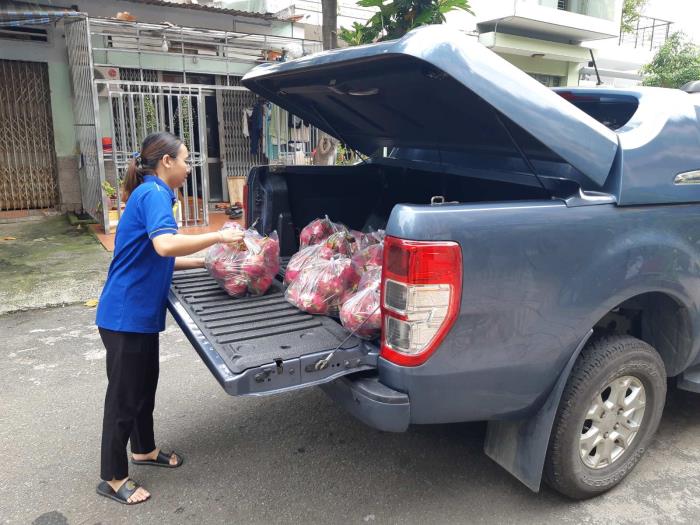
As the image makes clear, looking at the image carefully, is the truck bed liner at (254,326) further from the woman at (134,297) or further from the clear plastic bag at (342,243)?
the clear plastic bag at (342,243)

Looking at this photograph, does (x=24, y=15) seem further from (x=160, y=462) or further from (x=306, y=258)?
(x=160, y=462)

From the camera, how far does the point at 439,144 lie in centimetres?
350

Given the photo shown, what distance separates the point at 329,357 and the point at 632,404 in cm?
154

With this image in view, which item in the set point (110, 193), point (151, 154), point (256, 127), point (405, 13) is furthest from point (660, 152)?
point (256, 127)

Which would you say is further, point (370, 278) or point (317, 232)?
point (317, 232)

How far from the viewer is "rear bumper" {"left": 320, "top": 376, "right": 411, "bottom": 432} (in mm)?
2125

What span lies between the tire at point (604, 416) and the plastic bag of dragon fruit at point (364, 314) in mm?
880

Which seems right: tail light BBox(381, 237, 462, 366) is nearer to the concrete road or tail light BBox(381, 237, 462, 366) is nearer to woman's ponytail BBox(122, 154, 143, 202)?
the concrete road

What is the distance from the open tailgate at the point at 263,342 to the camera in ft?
6.94

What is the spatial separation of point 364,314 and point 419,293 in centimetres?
44

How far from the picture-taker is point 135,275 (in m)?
2.63

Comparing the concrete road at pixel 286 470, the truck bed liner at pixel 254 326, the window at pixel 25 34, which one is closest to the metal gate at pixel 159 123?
the window at pixel 25 34

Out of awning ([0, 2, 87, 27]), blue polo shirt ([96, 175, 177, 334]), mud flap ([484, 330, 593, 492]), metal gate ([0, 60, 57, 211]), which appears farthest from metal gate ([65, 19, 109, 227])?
mud flap ([484, 330, 593, 492])

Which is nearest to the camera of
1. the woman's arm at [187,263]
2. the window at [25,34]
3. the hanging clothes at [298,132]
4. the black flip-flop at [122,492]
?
the black flip-flop at [122,492]
